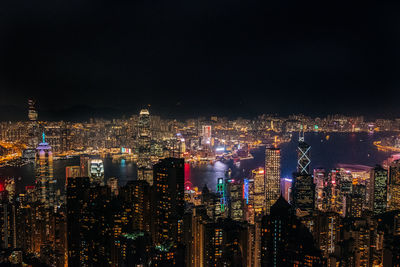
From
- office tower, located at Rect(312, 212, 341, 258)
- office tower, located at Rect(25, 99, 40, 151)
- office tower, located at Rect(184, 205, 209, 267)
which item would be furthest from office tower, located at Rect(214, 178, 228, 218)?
office tower, located at Rect(25, 99, 40, 151)

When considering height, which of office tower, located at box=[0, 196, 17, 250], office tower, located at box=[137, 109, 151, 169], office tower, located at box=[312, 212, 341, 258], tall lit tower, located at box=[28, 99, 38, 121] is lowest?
office tower, located at box=[0, 196, 17, 250]

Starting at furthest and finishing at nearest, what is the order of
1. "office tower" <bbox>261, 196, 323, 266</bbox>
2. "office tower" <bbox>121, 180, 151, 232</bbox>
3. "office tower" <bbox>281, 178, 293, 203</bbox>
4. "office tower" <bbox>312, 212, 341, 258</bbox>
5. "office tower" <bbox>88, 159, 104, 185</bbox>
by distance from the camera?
"office tower" <bbox>88, 159, 104, 185</bbox> < "office tower" <bbox>281, 178, 293, 203</bbox> < "office tower" <bbox>121, 180, 151, 232</bbox> < "office tower" <bbox>312, 212, 341, 258</bbox> < "office tower" <bbox>261, 196, 323, 266</bbox>

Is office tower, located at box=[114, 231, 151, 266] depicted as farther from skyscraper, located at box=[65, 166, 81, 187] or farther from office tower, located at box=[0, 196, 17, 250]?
skyscraper, located at box=[65, 166, 81, 187]

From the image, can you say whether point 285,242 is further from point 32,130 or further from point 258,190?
point 32,130

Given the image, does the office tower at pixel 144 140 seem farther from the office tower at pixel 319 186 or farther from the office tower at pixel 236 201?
the office tower at pixel 319 186

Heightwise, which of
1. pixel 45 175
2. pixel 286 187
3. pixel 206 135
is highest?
pixel 206 135

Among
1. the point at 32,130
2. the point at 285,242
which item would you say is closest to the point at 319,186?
the point at 285,242
